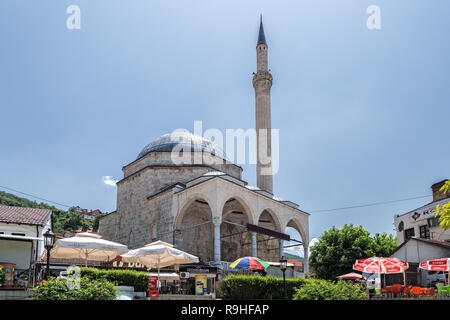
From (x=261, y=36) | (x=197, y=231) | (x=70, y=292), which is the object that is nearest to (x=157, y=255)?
(x=70, y=292)

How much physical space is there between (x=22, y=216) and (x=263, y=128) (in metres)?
15.9

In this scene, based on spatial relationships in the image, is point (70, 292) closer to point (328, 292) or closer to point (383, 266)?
point (328, 292)

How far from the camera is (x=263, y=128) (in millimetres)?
27500

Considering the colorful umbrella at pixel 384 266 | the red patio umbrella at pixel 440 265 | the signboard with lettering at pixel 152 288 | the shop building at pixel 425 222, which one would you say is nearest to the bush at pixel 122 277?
the signboard with lettering at pixel 152 288

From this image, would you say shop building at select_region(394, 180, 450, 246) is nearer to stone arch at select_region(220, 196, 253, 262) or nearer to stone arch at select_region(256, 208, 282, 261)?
stone arch at select_region(256, 208, 282, 261)

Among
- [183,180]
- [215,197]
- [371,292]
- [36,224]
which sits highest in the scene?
[183,180]

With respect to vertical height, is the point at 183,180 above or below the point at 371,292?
above

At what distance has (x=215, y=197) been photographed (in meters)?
20.3

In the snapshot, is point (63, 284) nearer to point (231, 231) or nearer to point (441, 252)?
point (441, 252)

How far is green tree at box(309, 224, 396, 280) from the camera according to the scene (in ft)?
75.9
